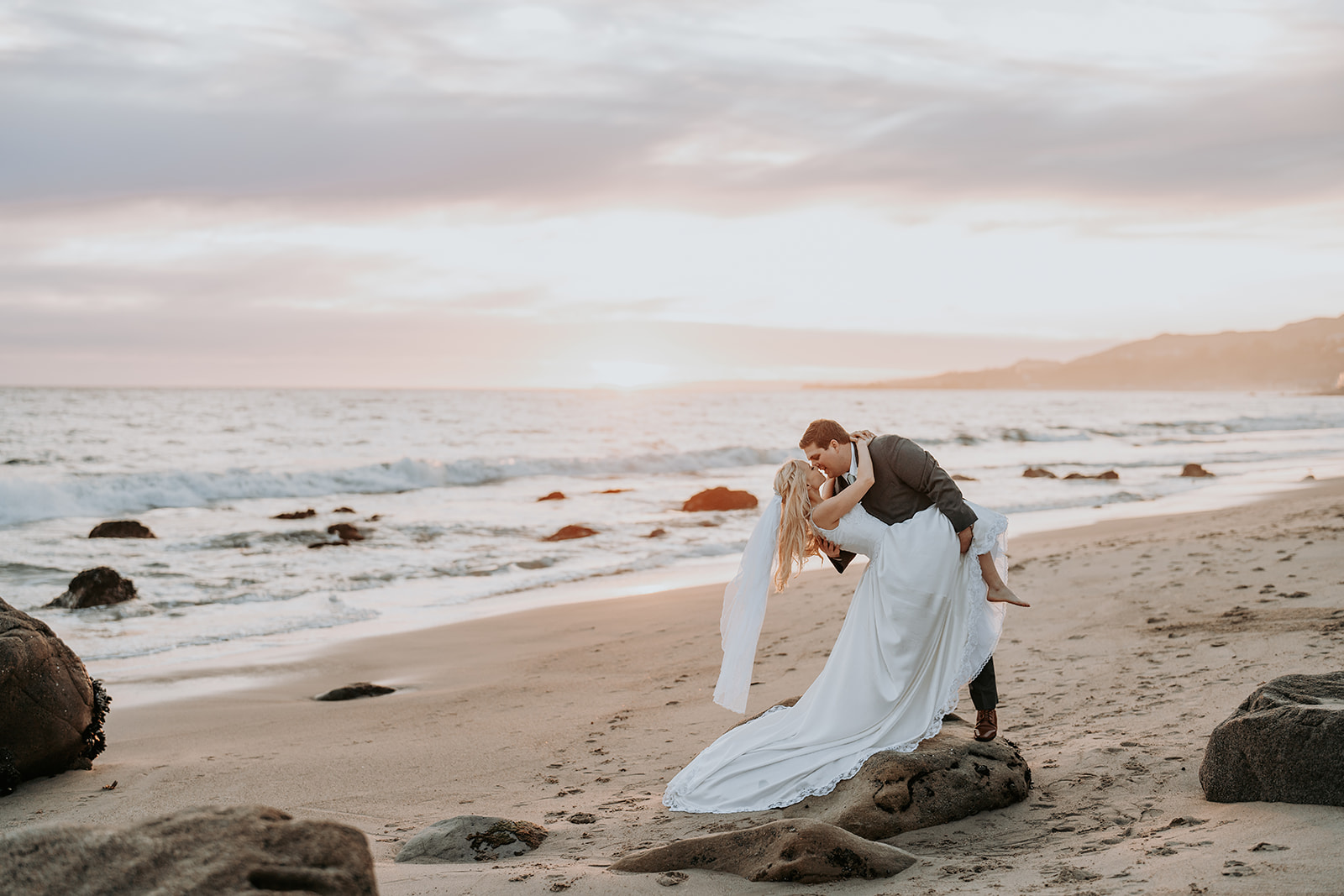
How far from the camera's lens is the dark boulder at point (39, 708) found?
19.4 feet

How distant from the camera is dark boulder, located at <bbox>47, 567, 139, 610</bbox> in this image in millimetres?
12094

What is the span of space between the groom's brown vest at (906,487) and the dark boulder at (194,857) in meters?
3.26

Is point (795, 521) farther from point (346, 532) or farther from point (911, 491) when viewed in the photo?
point (346, 532)

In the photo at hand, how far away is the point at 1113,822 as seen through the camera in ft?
13.6

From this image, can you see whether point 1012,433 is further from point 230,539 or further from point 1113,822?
point 1113,822

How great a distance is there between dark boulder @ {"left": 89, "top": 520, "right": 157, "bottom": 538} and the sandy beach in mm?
10622

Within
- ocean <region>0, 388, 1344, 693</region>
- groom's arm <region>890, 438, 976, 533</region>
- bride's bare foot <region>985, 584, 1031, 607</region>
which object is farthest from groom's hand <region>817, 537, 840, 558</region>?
ocean <region>0, 388, 1344, 693</region>

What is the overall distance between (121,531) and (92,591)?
22.8 feet

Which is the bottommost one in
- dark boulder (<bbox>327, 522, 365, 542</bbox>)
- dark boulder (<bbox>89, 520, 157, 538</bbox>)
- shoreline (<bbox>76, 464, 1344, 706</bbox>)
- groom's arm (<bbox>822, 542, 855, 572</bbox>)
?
shoreline (<bbox>76, 464, 1344, 706</bbox>)

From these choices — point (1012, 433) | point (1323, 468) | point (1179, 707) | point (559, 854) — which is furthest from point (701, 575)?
point (1012, 433)

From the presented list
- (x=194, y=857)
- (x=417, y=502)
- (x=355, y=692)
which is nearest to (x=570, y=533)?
(x=417, y=502)

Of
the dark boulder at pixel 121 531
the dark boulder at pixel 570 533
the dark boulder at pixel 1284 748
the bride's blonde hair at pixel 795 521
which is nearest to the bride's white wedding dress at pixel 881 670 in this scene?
the bride's blonde hair at pixel 795 521

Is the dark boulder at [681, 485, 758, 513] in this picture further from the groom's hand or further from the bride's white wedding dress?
the bride's white wedding dress

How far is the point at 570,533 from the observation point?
18281mm
